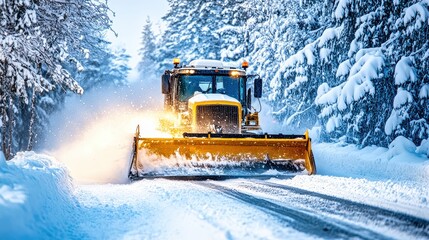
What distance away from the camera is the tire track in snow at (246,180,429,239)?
407cm

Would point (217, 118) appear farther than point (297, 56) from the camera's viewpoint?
No

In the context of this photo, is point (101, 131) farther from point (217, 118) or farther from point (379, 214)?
point (379, 214)

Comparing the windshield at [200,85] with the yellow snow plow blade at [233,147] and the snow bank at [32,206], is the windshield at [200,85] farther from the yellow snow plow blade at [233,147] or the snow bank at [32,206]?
the snow bank at [32,206]

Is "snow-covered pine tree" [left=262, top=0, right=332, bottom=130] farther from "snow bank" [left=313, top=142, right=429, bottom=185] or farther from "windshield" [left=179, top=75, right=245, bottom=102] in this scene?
"windshield" [left=179, top=75, right=245, bottom=102]

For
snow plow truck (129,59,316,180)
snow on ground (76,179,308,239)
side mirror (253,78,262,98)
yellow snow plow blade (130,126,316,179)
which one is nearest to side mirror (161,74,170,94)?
snow plow truck (129,59,316,180)

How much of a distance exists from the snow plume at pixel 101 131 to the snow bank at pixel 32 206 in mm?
4321

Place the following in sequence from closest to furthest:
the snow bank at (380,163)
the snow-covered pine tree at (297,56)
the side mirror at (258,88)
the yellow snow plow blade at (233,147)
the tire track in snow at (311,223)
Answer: the tire track in snow at (311,223) < the snow bank at (380,163) < the yellow snow plow blade at (233,147) < the side mirror at (258,88) < the snow-covered pine tree at (297,56)

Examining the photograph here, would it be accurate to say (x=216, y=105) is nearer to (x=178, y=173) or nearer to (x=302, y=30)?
(x=178, y=173)

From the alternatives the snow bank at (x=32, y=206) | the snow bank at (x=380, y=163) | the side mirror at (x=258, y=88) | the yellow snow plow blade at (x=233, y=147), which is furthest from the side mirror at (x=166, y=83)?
the snow bank at (x=32, y=206)

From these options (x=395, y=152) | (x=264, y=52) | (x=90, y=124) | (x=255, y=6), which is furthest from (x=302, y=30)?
(x=90, y=124)

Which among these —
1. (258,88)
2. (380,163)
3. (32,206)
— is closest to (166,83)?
(258,88)

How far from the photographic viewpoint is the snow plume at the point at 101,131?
37.7 feet

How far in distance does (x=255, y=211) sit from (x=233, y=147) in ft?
13.9

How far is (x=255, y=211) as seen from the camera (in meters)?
5.11
